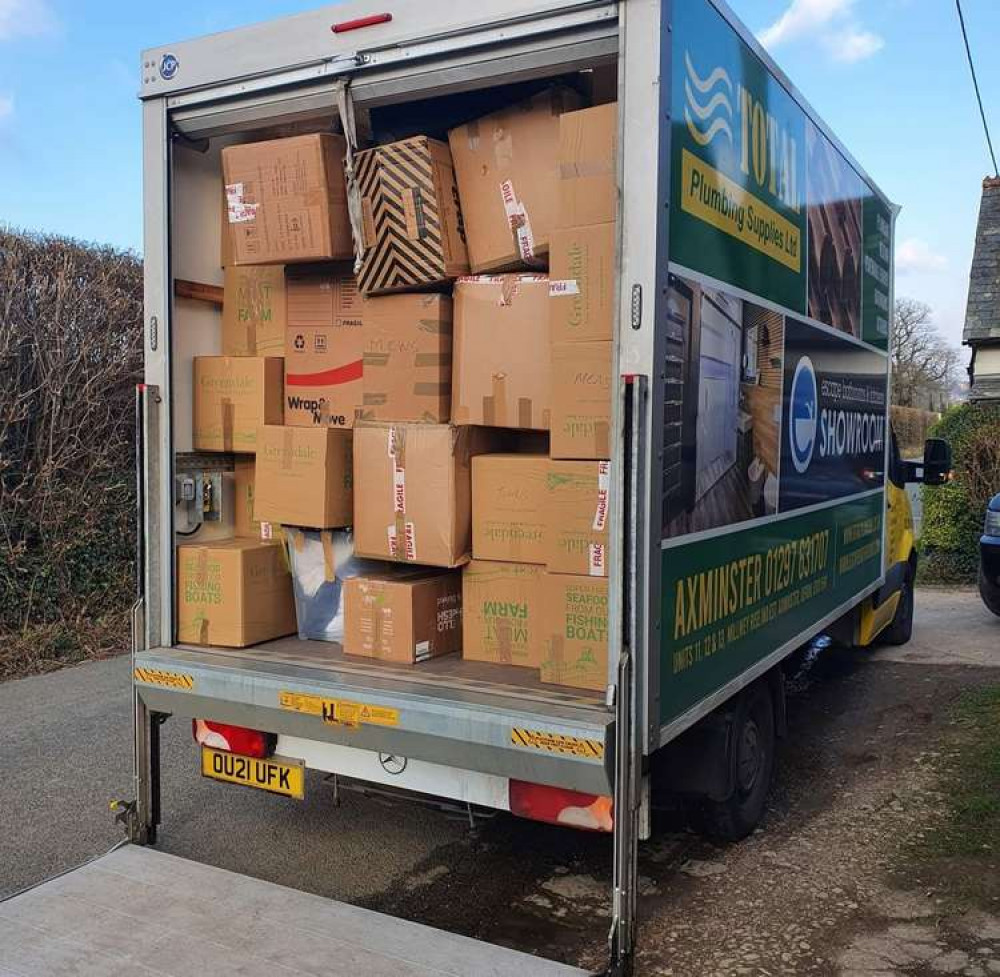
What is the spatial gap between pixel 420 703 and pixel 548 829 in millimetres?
1408

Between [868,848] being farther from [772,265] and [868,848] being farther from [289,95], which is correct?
[289,95]

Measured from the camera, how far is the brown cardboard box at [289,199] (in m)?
3.77

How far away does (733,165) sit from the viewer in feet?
11.4

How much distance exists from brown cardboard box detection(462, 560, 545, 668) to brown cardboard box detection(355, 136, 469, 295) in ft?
3.57

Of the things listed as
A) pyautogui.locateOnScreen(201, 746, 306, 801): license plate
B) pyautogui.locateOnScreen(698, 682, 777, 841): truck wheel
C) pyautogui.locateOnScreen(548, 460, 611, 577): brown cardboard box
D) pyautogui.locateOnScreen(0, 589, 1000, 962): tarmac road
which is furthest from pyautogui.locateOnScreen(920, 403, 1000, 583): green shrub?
pyautogui.locateOnScreen(201, 746, 306, 801): license plate

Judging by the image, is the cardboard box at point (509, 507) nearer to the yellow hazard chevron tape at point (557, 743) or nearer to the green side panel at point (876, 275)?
the yellow hazard chevron tape at point (557, 743)

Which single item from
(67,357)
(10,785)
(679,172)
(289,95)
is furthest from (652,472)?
(67,357)

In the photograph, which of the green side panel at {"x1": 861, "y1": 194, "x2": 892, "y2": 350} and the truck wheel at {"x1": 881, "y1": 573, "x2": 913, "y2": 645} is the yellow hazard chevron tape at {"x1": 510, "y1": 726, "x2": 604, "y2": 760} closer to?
the green side panel at {"x1": 861, "y1": 194, "x2": 892, "y2": 350}

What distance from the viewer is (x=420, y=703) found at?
3.14m

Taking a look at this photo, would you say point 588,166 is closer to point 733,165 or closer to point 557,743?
point 733,165

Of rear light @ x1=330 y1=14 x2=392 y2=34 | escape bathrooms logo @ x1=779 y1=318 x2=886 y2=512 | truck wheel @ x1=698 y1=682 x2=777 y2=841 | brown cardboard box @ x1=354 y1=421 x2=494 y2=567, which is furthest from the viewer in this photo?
escape bathrooms logo @ x1=779 y1=318 x2=886 y2=512

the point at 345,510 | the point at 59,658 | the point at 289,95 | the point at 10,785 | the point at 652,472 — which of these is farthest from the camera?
the point at 59,658

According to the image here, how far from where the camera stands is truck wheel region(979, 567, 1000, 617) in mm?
8516

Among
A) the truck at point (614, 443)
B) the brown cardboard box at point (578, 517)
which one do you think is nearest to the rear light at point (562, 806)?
the truck at point (614, 443)
